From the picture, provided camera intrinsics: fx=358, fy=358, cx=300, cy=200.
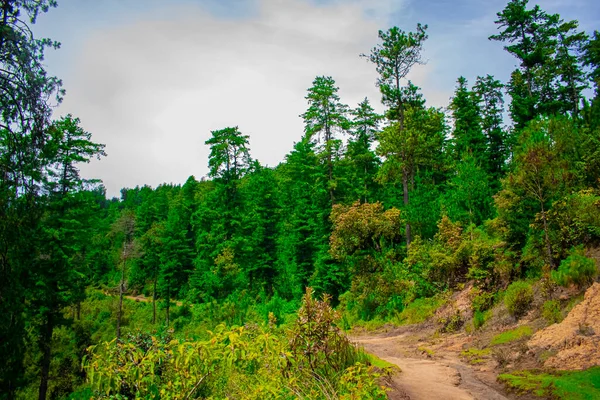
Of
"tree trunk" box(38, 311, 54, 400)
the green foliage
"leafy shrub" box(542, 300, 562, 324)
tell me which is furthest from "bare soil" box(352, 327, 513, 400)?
"tree trunk" box(38, 311, 54, 400)

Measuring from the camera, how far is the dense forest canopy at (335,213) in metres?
8.04

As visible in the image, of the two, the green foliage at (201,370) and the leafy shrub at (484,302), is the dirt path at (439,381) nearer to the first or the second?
the green foliage at (201,370)

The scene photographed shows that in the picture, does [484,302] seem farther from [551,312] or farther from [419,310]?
[419,310]

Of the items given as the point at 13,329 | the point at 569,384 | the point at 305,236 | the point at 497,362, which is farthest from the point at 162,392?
the point at 305,236

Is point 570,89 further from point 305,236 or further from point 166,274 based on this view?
point 166,274

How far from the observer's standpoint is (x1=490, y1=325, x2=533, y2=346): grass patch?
34.4 feet

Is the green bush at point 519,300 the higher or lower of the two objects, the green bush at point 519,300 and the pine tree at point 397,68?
the lower

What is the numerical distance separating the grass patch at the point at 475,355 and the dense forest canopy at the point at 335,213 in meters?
3.49

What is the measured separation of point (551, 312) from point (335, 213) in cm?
1318

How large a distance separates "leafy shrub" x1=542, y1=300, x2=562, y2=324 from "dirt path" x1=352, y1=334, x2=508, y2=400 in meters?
2.92

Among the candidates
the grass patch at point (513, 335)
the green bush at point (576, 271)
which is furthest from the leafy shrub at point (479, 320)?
the green bush at point (576, 271)

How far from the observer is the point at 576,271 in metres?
10.8

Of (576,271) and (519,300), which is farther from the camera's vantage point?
(519,300)

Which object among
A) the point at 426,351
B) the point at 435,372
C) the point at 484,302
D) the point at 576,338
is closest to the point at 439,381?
the point at 435,372
